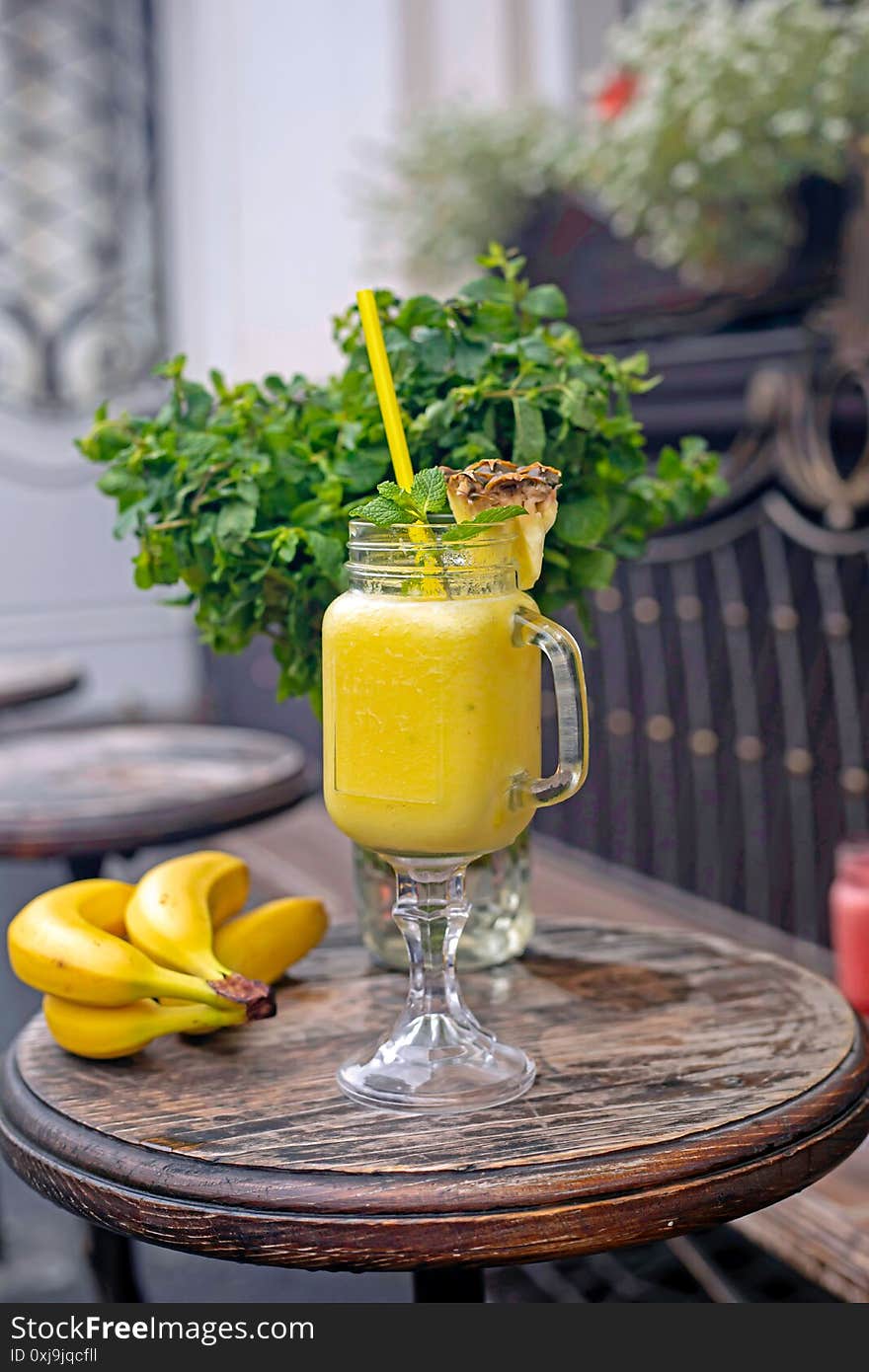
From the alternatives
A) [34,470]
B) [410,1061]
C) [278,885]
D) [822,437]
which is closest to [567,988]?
[410,1061]

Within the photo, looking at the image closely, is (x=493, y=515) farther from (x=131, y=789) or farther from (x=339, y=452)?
(x=131, y=789)

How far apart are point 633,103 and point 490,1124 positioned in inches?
91.2

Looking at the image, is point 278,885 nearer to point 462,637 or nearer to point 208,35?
point 462,637

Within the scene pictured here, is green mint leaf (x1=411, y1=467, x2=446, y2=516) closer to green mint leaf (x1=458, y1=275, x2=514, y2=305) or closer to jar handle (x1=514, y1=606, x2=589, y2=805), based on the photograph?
jar handle (x1=514, y1=606, x2=589, y2=805)

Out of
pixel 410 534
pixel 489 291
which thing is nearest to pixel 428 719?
pixel 410 534

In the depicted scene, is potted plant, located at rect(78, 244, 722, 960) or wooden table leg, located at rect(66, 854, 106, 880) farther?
wooden table leg, located at rect(66, 854, 106, 880)

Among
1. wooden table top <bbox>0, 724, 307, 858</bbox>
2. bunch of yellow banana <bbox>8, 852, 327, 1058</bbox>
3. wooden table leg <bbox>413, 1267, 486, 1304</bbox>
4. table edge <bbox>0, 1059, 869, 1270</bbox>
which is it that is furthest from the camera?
wooden table top <bbox>0, 724, 307, 858</bbox>

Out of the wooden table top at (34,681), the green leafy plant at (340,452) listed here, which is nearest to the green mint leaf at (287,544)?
the green leafy plant at (340,452)

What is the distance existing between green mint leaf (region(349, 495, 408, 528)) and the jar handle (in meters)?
0.10

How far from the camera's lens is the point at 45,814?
209cm

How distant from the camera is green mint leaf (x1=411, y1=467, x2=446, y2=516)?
3.08 feet

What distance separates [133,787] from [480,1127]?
4.76ft

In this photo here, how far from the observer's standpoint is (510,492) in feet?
3.06

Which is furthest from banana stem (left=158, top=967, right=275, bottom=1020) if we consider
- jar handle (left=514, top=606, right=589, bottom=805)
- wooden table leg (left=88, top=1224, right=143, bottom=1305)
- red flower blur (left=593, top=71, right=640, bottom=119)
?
red flower blur (left=593, top=71, right=640, bottom=119)
